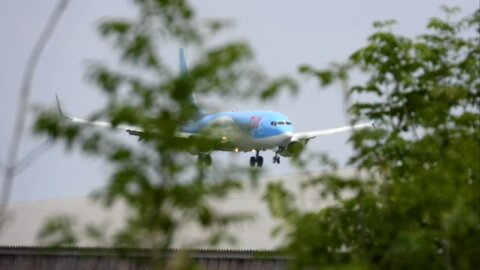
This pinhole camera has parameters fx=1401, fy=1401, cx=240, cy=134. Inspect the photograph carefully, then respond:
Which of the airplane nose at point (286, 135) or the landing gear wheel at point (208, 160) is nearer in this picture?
the landing gear wheel at point (208, 160)

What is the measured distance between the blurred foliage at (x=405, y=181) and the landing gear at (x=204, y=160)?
1667mm

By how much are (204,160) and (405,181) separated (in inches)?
146

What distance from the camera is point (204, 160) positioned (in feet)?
Result: 46.5

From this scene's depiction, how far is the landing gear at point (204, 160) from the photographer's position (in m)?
13.5

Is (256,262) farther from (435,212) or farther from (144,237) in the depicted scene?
(144,237)

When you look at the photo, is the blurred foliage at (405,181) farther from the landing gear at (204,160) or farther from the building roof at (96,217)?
the building roof at (96,217)

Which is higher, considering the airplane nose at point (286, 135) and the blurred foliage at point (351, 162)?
the airplane nose at point (286, 135)

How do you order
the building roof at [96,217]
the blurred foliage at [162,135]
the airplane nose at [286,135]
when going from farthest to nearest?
the airplane nose at [286,135] < the building roof at [96,217] < the blurred foliage at [162,135]

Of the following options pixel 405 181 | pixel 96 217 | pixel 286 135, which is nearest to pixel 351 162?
pixel 405 181

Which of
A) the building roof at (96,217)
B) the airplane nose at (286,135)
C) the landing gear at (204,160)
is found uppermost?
the airplane nose at (286,135)

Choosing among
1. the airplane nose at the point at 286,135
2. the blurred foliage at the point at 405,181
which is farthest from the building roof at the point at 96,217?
the airplane nose at the point at 286,135

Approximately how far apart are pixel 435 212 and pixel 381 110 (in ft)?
10.5

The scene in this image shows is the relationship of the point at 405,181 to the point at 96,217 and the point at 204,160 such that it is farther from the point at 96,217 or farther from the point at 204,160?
the point at 96,217

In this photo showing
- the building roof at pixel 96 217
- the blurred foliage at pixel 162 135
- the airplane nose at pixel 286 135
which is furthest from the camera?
the airplane nose at pixel 286 135
